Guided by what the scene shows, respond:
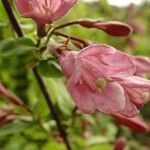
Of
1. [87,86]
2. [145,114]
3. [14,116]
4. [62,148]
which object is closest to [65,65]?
[87,86]

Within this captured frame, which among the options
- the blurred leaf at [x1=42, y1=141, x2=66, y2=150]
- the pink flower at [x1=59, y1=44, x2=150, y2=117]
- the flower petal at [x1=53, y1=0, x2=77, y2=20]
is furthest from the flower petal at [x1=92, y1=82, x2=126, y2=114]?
the blurred leaf at [x1=42, y1=141, x2=66, y2=150]

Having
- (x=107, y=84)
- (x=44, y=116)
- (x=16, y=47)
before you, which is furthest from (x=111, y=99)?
(x=44, y=116)

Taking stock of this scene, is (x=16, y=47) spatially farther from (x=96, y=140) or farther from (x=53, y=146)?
(x=96, y=140)

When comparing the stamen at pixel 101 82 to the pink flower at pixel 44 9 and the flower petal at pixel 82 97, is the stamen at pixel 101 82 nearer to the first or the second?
the flower petal at pixel 82 97

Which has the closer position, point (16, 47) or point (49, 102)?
point (16, 47)

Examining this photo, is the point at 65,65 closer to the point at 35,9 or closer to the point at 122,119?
the point at 35,9
